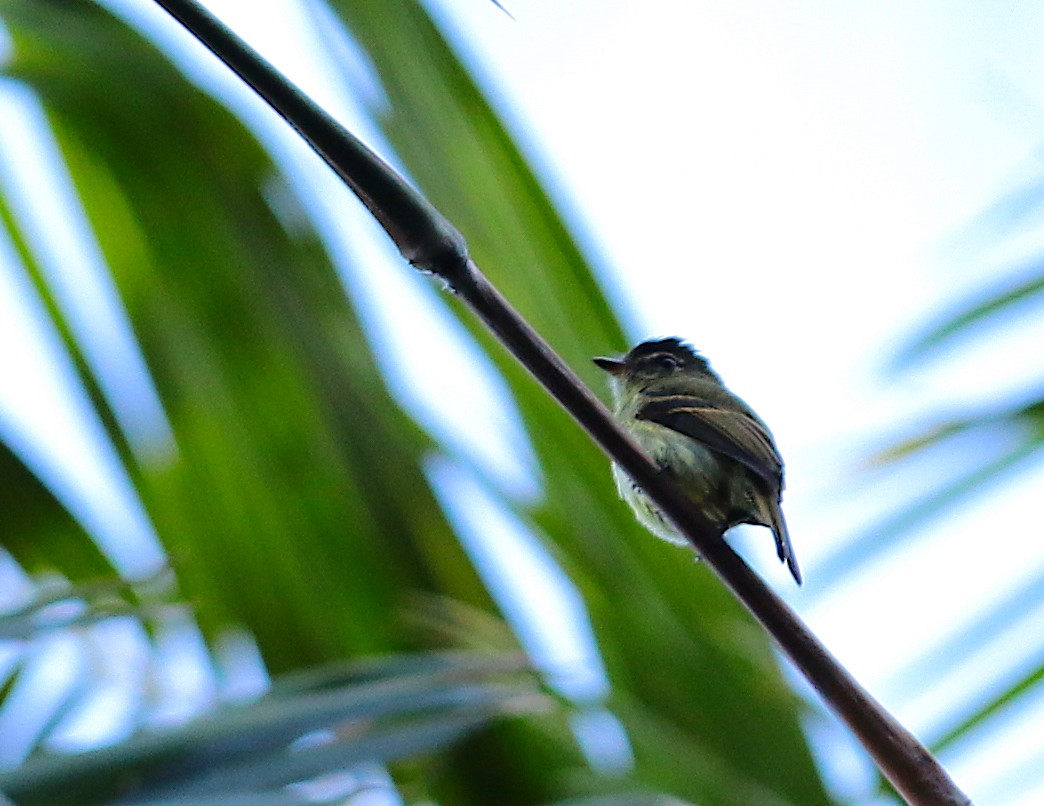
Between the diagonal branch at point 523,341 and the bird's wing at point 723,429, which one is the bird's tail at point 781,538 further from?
the diagonal branch at point 523,341

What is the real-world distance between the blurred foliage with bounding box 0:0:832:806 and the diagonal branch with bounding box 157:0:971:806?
0.82 ft

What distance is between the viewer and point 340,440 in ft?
4.74

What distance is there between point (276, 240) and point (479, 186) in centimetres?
24

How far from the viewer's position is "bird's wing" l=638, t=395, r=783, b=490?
2.68m

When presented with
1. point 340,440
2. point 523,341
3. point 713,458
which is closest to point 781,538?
point 713,458

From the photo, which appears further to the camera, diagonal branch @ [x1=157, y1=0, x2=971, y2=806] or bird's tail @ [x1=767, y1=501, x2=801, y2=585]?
bird's tail @ [x1=767, y1=501, x2=801, y2=585]

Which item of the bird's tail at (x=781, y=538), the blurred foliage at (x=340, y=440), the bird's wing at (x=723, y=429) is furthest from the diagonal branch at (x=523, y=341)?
the bird's wing at (x=723, y=429)

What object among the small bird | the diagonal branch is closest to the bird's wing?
the small bird

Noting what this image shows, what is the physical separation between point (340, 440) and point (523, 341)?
523mm

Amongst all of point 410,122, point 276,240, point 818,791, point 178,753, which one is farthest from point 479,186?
point 178,753

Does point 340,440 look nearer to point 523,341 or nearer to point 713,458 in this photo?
point 523,341

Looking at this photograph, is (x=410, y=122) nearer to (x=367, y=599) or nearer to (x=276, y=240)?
(x=276, y=240)

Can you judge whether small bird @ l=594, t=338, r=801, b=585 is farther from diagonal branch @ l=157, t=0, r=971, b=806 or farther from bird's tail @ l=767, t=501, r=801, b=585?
diagonal branch @ l=157, t=0, r=971, b=806

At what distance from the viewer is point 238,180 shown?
1.60 metres
